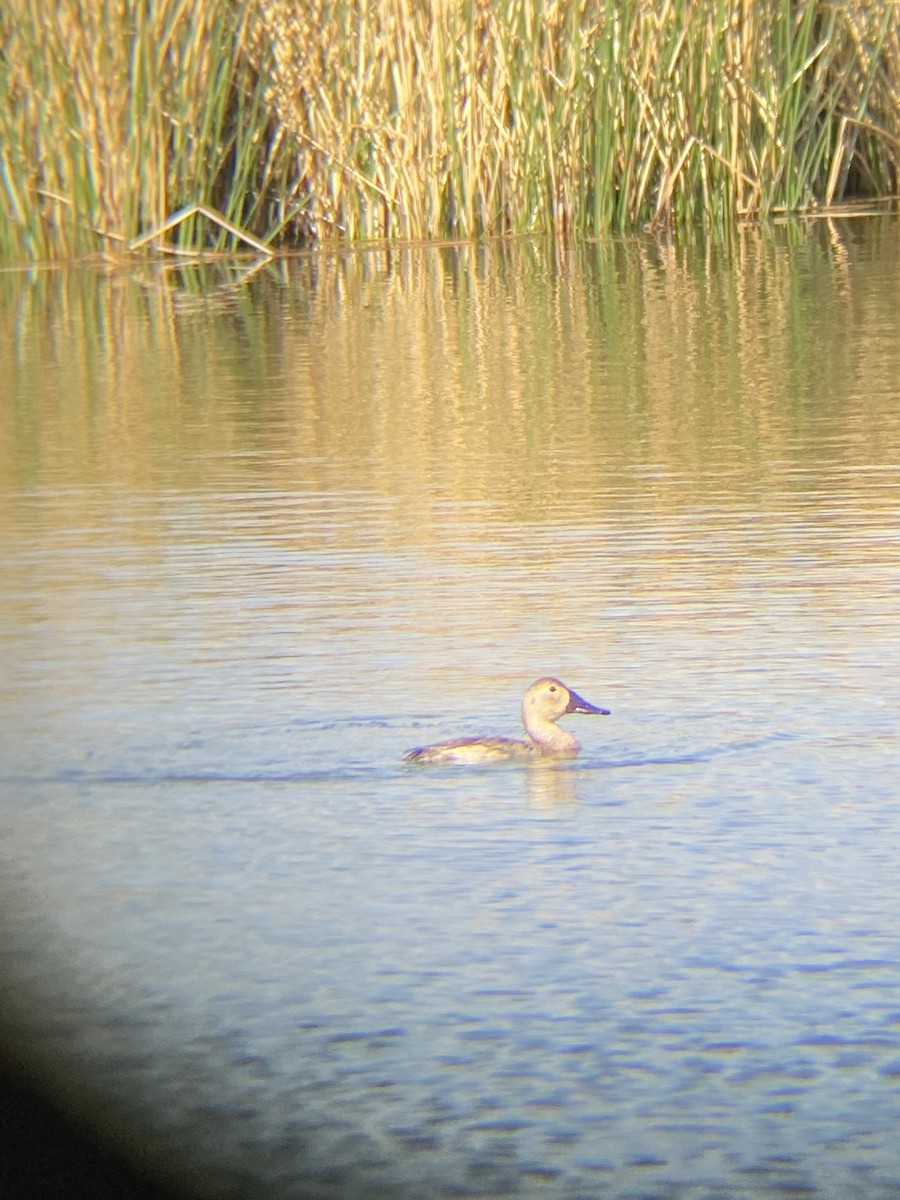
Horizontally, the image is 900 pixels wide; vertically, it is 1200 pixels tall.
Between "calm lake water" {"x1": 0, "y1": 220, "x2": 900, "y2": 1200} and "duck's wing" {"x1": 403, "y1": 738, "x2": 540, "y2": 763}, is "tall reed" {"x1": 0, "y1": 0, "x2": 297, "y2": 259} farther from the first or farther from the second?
"duck's wing" {"x1": 403, "y1": 738, "x2": 540, "y2": 763}

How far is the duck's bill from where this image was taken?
3283 millimetres

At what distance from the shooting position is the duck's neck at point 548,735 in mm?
3180

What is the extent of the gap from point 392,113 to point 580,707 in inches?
327

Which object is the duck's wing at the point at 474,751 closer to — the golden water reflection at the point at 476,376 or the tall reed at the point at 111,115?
the golden water reflection at the point at 476,376

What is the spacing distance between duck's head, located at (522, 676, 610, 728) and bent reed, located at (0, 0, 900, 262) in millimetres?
7839

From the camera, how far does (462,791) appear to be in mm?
3064

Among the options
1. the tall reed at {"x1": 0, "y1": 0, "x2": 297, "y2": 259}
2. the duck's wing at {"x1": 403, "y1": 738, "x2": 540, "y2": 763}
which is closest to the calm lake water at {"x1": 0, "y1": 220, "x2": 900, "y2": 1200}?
the duck's wing at {"x1": 403, "y1": 738, "x2": 540, "y2": 763}

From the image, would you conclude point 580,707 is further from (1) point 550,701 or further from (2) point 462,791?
(2) point 462,791

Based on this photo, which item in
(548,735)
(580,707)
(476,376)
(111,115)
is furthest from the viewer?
(111,115)

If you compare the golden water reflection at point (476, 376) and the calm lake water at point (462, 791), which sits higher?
the calm lake water at point (462, 791)

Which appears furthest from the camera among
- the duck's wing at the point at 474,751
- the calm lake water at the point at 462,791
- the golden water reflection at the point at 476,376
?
the golden water reflection at the point at 476,376

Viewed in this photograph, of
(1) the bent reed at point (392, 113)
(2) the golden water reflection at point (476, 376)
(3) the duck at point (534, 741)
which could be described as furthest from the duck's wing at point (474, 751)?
(1) the bent reed at point (392, 113)

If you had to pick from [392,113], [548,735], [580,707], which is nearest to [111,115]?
[392,113]

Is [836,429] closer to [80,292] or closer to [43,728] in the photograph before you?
[43,728]
